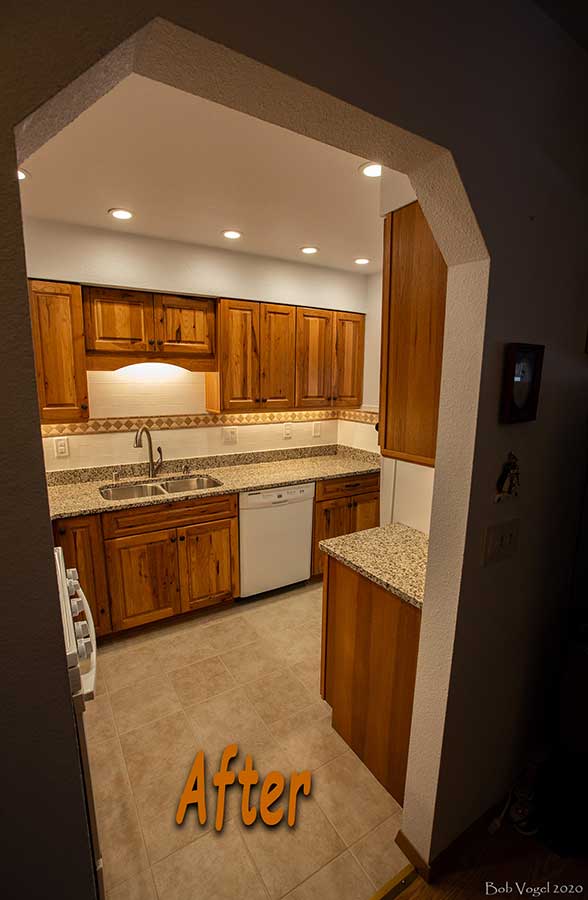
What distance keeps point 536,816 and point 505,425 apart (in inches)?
59.0

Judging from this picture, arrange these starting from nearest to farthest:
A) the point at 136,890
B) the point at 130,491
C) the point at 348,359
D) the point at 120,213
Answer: the point at 136,890, the point at 120,213, the point at 130,491, the point at 348,359

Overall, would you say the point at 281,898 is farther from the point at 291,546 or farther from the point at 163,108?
A: the point at 163,108

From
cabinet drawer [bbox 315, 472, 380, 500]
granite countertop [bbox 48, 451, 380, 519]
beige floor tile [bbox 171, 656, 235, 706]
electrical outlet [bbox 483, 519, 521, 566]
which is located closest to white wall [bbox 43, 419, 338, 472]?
granite countertop [bbox 48, 451, 380, 519]

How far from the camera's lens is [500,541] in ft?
4.16

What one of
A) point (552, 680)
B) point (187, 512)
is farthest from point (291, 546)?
point (552, 680)

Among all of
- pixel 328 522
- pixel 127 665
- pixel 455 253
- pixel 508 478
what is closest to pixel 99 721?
pixel 127 665

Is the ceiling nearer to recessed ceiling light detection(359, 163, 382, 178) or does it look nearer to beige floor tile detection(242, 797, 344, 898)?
recessed ceiling light detection(359, 163, 382, 178)

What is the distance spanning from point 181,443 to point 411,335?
221cm

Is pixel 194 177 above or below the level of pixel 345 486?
above

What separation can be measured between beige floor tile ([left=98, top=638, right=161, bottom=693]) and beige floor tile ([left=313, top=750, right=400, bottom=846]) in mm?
1122

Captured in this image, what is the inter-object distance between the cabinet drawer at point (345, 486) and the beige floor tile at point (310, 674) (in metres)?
1.19

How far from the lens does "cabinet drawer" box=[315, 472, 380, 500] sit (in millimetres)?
3263

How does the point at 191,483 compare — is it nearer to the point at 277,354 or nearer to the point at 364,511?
Result: the point at 277,354

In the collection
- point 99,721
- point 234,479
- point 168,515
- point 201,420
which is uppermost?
point 201,420
